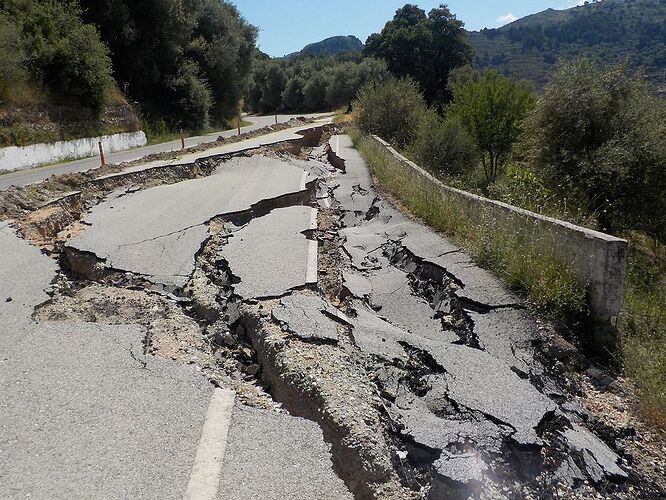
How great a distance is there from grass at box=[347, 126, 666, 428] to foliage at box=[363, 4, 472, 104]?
49.8 metres

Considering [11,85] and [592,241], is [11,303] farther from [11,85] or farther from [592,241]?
[11,85]

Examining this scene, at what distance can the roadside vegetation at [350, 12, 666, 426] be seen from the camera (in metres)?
5.75

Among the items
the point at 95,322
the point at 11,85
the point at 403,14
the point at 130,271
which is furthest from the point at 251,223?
the point at 403,14

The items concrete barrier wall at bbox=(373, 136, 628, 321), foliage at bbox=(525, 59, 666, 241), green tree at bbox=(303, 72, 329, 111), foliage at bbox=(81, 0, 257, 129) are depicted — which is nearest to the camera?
concrete barrier wall at bbox=(373, 136, 628, 321)

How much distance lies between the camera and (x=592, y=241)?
18.6 ft

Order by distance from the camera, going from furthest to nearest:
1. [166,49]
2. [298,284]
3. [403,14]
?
[403,14], [166,49], [298,284]

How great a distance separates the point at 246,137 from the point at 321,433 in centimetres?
2288

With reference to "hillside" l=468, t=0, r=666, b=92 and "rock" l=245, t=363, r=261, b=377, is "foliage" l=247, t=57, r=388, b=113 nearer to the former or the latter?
"hillside" l=468, t=0, r=666, b=92

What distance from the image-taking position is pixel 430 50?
5688cm

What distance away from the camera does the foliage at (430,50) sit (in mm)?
56781

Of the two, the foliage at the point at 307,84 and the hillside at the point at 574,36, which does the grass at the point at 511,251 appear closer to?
the foliage at the point at 307,84

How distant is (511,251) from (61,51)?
2194cm

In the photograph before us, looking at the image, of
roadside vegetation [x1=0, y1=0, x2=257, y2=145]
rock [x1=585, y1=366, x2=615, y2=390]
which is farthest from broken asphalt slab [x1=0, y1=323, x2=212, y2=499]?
roadside vegetation [x1=0, y1=0, x2=257, y2=145]

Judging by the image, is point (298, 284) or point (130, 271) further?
point (130, 271)
